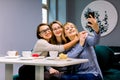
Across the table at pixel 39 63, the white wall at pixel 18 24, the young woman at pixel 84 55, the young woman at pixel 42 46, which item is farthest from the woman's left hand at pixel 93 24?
the white wall at pixel 18 24

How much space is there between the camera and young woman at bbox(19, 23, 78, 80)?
2.35 meters

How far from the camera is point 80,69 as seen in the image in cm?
248

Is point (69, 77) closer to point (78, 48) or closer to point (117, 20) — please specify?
point (78, 48)

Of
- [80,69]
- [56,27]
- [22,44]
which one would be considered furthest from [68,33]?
[22,44]

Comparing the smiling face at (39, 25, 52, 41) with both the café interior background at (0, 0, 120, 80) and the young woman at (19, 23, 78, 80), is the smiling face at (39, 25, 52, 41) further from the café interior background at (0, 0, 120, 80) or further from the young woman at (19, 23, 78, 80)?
the café interior background at (0, 0, 120, 80)

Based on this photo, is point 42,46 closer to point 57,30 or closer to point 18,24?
point 57,30

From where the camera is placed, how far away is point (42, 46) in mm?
2363

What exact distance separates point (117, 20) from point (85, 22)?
0.69 metres

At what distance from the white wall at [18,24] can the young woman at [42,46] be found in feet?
2.04

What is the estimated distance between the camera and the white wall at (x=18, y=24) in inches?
119

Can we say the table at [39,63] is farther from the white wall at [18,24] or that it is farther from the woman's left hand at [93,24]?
the white wall at [18,24]

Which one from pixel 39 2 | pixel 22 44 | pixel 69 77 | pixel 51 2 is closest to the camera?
pixel 69 77

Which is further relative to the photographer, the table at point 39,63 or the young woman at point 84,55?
the young woman at point 84,55

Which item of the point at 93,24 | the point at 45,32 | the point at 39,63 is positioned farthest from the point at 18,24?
the point at 39,63
